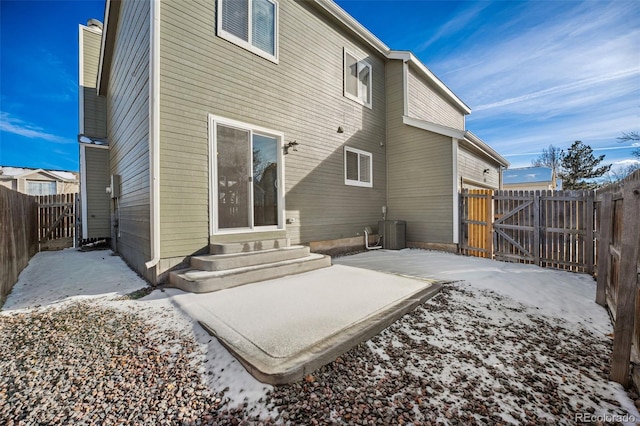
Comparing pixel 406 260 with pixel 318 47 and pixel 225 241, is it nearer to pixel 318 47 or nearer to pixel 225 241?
pixel 225 241


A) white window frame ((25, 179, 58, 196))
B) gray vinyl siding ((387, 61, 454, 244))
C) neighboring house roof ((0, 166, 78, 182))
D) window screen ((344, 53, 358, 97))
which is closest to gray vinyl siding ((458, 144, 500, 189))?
gray vinyl siding ((387, 61, 454, 244))

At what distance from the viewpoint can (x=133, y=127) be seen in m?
5.01

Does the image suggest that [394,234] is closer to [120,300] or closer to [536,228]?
[536,228]

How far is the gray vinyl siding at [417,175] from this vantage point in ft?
24.0

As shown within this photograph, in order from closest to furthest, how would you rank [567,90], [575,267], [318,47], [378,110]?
[575,267] < [318,47] < [378,110] < [567,90]

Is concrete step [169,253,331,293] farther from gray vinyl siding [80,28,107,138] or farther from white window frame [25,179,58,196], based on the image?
white window frame [25,179,58,196]

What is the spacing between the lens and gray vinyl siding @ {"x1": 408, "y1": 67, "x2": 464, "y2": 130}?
29.9 feet

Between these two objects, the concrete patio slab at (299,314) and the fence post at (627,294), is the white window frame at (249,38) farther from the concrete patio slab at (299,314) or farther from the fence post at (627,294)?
Result: the fence post at (627,294)

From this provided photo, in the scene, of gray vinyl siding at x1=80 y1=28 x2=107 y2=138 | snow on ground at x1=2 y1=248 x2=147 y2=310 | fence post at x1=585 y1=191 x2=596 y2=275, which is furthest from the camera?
gray vinyl siding at x1=80 y1=28 x2=107 y2=138

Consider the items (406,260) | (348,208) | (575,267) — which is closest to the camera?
(575,267)

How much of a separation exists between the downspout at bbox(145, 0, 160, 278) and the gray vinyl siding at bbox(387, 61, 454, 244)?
269 inches

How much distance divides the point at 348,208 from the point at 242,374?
5916 mm

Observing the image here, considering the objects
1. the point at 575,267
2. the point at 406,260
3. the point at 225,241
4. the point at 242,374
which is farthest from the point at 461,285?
the point at 225,241

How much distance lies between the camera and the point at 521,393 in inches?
69.9
